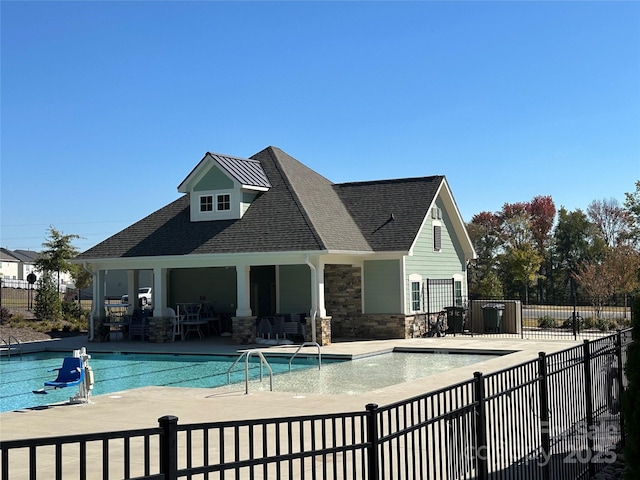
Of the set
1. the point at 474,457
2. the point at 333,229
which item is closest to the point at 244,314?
the point at 333,229

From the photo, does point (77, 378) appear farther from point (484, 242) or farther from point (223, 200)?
point (484, 242)

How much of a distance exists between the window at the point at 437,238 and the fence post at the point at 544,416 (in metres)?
20.7

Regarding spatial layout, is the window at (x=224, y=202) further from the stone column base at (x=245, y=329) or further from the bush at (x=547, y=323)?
the bush at (x=547, y=323)

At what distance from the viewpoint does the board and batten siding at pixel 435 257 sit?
25656 millimetres

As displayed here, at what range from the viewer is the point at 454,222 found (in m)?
29.9

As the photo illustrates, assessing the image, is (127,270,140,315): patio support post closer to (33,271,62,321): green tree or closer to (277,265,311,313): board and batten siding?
(33,271,62,321): green tree

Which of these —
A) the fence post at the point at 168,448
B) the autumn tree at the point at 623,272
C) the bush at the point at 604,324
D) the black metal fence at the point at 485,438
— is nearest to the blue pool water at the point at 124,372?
the black metal fence at the point at 485,438

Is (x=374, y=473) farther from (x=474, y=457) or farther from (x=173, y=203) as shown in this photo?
(x=173, y=203)

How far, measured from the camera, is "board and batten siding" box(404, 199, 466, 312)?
25.7 metres

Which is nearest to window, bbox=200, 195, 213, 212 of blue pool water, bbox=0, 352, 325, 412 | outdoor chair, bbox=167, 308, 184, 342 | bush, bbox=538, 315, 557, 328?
outdoor chair, bbox=167, 308, 184, 342

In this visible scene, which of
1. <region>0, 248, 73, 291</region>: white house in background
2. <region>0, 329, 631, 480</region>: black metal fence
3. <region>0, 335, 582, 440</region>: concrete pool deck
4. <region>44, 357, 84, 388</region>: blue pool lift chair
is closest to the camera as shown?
<region>0, 329, 631, 480</region>: black metal fence

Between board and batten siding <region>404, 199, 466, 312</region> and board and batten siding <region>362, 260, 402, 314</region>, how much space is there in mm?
325

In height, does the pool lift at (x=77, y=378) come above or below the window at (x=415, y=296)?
below

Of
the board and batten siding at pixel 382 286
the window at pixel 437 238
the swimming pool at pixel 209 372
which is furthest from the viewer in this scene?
the window at pixel 437 238
